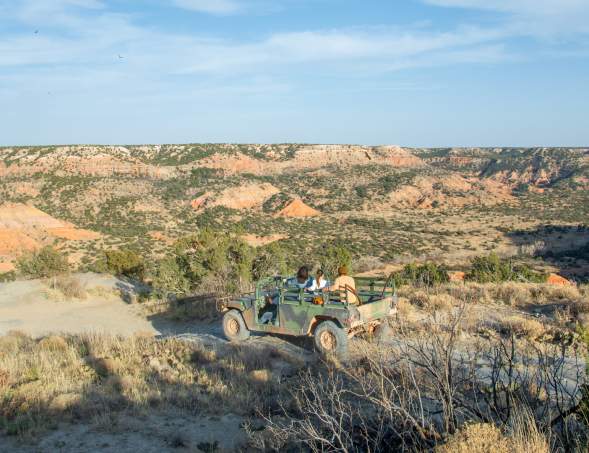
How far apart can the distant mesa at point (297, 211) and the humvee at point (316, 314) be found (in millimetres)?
51553

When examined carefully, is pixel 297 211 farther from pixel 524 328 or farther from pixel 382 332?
pixel 382 332

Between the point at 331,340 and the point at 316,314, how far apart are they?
20.5 inches

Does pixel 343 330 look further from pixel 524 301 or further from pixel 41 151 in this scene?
pixel 41 151

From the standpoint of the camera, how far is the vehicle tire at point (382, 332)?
971cm

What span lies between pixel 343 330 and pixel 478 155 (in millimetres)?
134579

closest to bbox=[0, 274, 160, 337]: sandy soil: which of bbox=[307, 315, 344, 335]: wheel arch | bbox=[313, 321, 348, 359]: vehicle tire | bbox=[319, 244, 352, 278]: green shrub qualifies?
bbox=[307, 315, 344, 335]: wheel arch

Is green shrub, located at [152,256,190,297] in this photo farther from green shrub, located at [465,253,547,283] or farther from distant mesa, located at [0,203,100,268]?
distant mesa, located at [0,203,100,268]

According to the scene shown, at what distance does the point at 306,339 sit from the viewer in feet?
33.9

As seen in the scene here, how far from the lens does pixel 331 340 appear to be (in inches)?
347

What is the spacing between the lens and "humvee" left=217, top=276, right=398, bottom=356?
28.6 ft

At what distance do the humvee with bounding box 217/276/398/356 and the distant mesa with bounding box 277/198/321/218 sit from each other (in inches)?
2030

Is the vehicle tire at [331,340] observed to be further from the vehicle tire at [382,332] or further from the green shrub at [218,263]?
the green shrub at [218,263]


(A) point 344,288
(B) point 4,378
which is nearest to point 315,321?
(A) point 344,288

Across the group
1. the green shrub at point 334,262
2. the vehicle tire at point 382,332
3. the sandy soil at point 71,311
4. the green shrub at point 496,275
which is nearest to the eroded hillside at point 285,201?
the green shrub at point 334,262
